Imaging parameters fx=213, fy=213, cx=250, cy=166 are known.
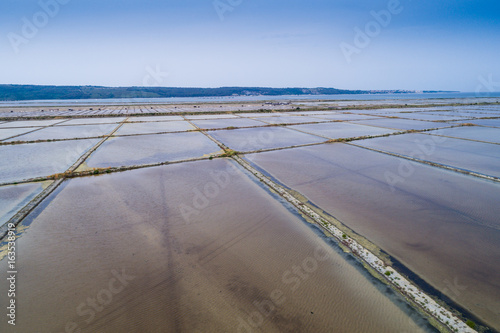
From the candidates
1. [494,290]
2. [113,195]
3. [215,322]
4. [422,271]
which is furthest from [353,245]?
[113,195]

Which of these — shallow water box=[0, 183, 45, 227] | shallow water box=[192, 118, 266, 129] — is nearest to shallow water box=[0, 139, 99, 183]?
shallow water box=[0, 183, 45, 227]

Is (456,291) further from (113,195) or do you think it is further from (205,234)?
(113,195)

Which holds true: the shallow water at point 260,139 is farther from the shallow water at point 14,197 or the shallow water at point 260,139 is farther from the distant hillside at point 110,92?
the distant hillside at point 110,92

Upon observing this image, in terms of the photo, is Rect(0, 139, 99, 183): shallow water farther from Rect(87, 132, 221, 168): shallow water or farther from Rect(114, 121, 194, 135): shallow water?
Rect(114, 121, 194, 135): shallow water

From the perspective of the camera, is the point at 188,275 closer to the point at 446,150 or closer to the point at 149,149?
the point at 149,149

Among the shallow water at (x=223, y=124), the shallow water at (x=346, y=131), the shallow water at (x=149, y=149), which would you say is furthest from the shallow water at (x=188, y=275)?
the shallow water at (x=223, y=124)

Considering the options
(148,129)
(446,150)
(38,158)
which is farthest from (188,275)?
(148,129)

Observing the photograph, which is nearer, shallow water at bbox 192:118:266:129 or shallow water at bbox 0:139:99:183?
shallow water at bbox 0:139:99:183
